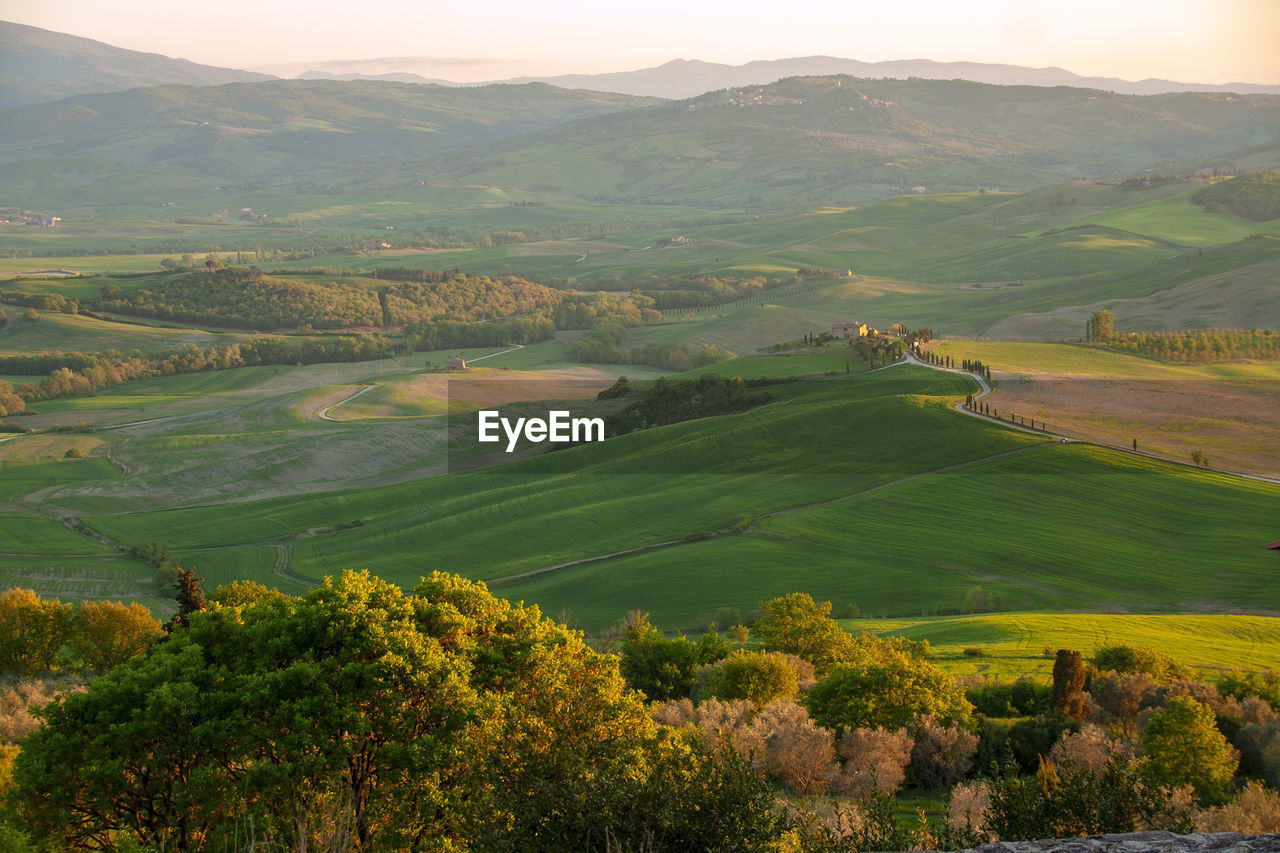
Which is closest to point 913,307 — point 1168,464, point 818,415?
point 818,415

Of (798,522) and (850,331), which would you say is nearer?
(798,522)

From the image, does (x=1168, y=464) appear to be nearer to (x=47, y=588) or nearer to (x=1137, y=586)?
(x=1137, y=586)

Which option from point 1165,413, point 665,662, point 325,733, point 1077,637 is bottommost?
point 665,662

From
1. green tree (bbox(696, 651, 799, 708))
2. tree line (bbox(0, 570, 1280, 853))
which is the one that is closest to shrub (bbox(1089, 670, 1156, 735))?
tree line (bbox(0, 570, 1280, 853))

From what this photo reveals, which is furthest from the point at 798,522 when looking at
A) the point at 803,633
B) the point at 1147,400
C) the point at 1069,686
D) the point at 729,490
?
the point at 1147,400

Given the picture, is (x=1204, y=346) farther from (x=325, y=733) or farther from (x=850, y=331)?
(x=325, y=733)

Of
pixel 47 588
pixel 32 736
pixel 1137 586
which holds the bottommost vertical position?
pixel 47 588

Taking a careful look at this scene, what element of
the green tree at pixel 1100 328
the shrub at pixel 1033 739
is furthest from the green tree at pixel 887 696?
the green tree at pixel 1100 328
